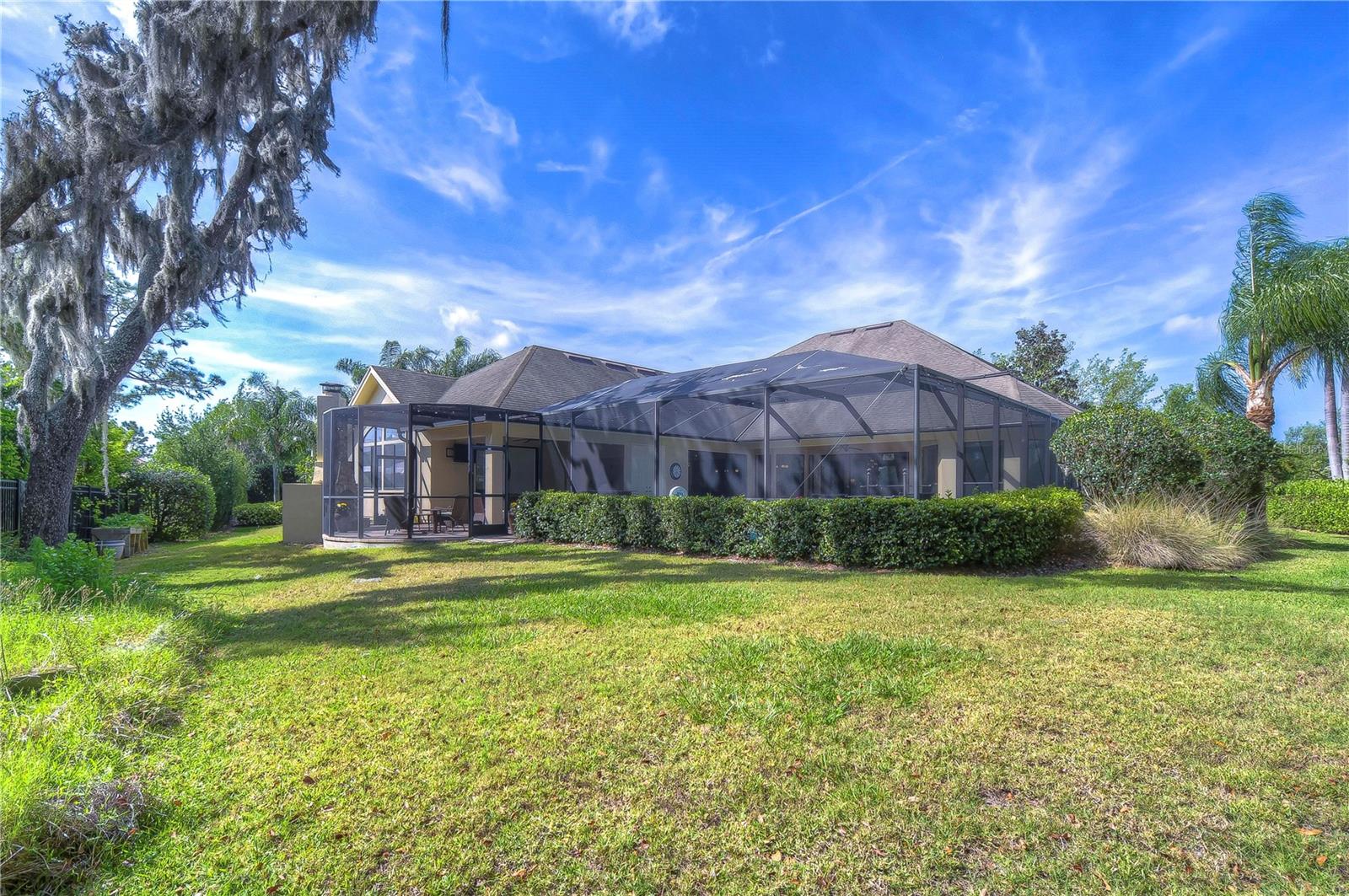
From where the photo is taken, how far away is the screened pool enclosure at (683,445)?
13641mm

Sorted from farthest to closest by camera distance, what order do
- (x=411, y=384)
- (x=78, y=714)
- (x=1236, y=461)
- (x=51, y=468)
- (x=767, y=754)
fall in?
(x=411, y=384), (x=1236, y=461), (x=51, y=468), (x=78, y=714), (x=767, y=754)

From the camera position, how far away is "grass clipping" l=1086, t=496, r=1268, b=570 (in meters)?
8.43

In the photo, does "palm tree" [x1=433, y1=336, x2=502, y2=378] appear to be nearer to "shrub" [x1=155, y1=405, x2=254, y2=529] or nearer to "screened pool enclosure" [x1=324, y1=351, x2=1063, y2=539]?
"shrub" [x1=155, y1=405, x2=254, y2=529]

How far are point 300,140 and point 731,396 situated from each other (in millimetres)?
8849

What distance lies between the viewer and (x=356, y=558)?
37.6 ft

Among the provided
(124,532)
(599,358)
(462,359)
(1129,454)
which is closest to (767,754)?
(1129,454)

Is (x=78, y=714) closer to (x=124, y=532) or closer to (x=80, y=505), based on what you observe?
(x=124, y=532)

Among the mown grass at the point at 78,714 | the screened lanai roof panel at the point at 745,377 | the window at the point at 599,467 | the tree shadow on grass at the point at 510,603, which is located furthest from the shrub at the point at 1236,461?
the mown grass at the point at 78,714

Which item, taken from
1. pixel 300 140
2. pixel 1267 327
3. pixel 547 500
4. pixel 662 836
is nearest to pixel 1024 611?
pixel 662 836

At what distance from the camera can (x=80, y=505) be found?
1316 centimetres

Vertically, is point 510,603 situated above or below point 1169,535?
below

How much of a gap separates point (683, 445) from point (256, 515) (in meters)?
17.1

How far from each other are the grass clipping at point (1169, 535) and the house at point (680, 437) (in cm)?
259

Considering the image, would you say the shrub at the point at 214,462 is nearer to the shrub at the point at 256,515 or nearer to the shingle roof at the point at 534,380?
the shrub at the point at 256,515
